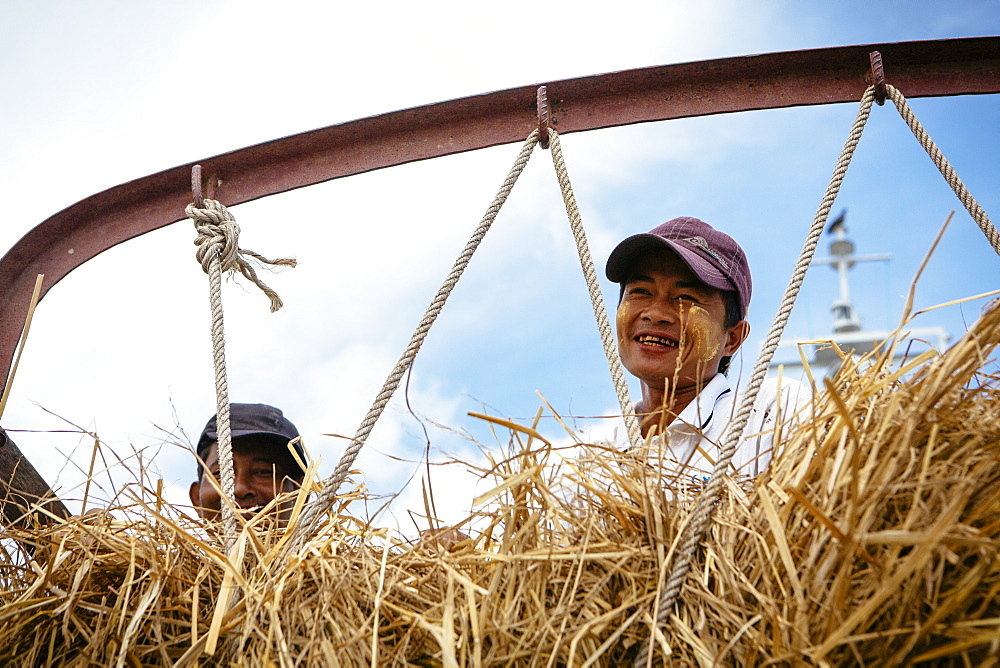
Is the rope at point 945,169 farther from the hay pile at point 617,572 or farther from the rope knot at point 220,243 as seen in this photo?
the rope knot at point 220,243

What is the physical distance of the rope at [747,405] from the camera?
1.03 meters

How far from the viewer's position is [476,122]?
7.00ft

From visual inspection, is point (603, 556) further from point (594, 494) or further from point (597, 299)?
point (597, 299)

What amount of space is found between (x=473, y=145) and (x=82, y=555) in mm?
1279

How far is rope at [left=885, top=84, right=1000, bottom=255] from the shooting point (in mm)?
1592

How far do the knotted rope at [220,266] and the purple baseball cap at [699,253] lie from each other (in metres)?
0.89

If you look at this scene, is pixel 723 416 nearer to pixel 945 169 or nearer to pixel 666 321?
pixel 666 321

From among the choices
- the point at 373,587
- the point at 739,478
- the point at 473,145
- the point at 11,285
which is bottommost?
the point at 373,587

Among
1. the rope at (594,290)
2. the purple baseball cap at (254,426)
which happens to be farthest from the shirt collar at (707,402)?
the purple baseball cap at (254,426)

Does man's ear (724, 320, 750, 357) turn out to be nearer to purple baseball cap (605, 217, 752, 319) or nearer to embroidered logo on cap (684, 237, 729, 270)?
purple baseball cap (605, 217, 752, 319)

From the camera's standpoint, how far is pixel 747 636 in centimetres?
93

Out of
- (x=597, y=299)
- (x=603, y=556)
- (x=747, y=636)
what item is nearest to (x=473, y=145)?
(x=597, y=299)

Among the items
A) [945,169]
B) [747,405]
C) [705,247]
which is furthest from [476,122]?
[747,405]

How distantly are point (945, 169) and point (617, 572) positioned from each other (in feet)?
3.72
